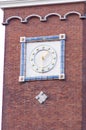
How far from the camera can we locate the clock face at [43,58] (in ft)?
116

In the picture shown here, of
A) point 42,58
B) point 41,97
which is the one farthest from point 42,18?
point 41,97

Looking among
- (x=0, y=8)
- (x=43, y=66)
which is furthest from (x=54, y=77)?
(x=0, y=8)

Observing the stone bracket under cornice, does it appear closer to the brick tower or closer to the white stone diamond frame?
the brick tower

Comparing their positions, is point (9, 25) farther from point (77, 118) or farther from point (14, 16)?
point (77, 118)

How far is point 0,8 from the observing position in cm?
3662

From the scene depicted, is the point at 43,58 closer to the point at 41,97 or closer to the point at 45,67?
the point at 45,67

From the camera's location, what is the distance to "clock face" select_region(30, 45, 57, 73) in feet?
116

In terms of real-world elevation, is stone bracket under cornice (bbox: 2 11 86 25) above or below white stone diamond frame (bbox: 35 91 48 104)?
above

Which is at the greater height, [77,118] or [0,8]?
[0,8]

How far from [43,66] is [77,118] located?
81.7 inches

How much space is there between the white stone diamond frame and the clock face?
0.75 meters

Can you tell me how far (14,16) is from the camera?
36.3 metres

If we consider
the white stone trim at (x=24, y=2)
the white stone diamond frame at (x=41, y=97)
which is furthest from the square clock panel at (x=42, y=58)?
the white stone trim at (x=24, y=2)

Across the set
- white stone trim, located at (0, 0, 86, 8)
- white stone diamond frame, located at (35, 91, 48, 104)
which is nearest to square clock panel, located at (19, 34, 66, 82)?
→ white stone diamond frame, located at (35, 91, 48, 104)
